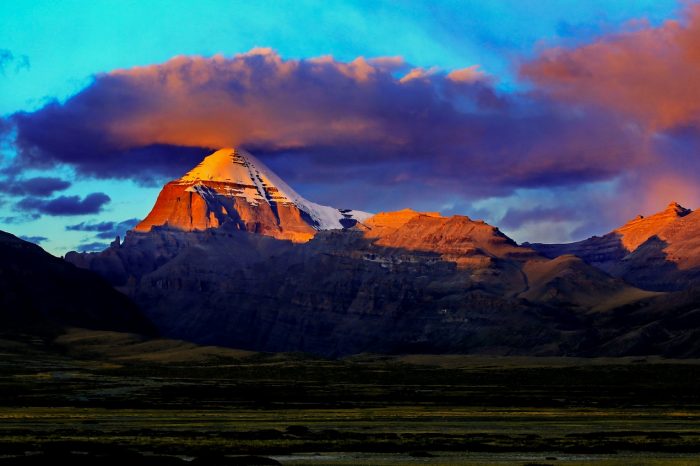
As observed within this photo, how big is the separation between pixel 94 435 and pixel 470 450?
29.7m

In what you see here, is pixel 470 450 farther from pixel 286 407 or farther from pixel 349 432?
pixel 286 407

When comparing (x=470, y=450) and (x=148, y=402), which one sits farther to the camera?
(x=148, y=402)

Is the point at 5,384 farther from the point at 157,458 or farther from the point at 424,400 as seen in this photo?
the point at 157,458

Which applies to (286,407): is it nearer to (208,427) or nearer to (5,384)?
(208,427)

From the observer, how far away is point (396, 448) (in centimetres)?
7894

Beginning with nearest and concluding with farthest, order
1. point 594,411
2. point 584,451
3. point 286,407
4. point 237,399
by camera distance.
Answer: point 584,451, point 594,411, point 286,407, point 237,399

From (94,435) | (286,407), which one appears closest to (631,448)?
(94,435)

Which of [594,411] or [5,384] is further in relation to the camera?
[5,384]

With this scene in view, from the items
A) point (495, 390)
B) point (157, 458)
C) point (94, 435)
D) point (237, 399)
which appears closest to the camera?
point (157, 458)

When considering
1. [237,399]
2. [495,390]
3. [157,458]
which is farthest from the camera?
[495,390]

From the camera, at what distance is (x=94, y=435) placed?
85.8 metres

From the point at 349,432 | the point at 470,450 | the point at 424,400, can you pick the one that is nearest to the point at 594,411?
the point at 424,400

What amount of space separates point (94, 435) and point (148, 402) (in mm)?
53967

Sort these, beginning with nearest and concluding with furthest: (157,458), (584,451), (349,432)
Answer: (157,458)
(584,451)
(349,432)
